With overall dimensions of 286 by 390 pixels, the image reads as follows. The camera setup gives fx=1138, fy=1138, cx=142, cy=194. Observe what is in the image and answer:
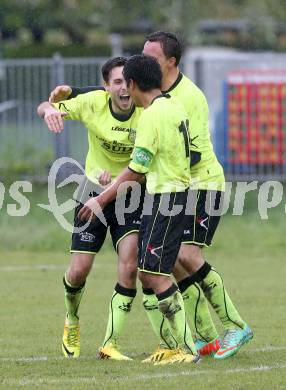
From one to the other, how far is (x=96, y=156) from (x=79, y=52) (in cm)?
2463

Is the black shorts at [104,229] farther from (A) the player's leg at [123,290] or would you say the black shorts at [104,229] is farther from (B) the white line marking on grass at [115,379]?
(B) the white line marking on grass at [115,379]

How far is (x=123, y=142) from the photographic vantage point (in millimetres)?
8547

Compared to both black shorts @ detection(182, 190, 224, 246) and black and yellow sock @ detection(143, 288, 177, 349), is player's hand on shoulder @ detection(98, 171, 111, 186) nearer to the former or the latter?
black shorts @ detection(182, 190, 224, 246)

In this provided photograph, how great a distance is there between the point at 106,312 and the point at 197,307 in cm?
281

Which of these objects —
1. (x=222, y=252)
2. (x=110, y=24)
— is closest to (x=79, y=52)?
(x=110, y=24)

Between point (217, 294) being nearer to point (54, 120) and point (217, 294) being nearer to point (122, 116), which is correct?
point (122, 116)

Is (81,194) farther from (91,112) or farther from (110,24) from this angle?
(110,24)

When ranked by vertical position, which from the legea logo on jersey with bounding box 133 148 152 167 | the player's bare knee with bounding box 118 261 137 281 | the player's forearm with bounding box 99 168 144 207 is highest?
the legea logo on jersey with bounding box 133 148 152 167

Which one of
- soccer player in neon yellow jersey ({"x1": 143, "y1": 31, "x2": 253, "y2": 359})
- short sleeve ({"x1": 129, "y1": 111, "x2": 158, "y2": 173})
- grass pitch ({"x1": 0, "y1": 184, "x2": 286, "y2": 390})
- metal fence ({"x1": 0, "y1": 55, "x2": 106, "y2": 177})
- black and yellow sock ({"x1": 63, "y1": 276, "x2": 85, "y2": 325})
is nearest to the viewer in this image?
grass pitch ({"x1": 0, "y1": 184, "x2": 286, "y2": 390})

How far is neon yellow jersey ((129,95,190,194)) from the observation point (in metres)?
7.64

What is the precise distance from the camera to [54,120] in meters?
8.32

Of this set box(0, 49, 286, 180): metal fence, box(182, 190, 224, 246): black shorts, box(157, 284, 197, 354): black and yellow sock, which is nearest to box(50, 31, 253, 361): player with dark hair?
box(182, 190, 224, 246): black shorts

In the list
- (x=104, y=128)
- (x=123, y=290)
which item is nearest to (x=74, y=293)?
(x=123, y=290)

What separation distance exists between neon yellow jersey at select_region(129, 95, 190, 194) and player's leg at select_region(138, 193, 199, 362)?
117 mm
